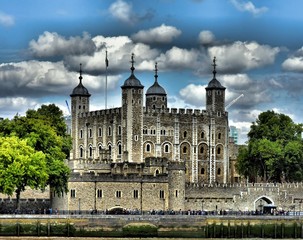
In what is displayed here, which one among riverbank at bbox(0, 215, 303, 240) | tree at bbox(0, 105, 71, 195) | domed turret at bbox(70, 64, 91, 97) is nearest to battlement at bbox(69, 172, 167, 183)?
tree at bbox(0, 105, 71, 195)

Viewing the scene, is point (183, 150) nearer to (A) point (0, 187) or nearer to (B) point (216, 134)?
(B) point (216, 134)

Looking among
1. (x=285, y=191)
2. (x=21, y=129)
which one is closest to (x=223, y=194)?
(x=285, y=191)

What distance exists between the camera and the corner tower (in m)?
150

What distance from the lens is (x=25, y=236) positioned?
89.8 meters

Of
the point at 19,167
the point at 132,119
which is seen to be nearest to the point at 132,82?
the point at 132,119

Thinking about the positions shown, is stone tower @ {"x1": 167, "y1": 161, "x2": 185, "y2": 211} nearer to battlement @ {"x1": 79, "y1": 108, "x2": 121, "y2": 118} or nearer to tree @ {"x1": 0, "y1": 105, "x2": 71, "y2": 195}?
tree @ {"x1": 0, "y1": 105, "x2": 71, "y2": 195}

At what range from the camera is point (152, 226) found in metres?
93.6

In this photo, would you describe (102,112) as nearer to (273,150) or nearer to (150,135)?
(150,135)

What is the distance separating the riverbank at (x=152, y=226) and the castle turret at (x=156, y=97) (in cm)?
4866

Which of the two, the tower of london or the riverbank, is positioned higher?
the tower of london

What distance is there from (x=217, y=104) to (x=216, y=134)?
4.52 m

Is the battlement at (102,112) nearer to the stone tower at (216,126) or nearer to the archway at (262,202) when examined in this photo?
the stone tower at (216,126)

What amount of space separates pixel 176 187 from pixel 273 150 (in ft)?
72.2

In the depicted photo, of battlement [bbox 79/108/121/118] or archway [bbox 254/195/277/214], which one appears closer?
archway [bbox 254/195/277/214]
